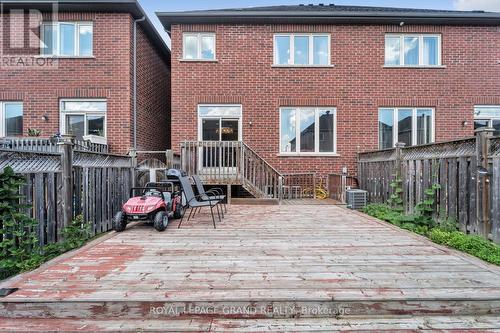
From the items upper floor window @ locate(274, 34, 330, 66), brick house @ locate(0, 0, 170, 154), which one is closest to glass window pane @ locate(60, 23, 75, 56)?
brick house @ locate(0, 0, 170, 154)

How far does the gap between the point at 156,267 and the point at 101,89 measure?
25.6 ft

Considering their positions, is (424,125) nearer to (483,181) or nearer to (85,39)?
(483,181)

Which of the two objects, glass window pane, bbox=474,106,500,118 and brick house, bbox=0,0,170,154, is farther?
glass window pane, bbox=474,106,500,118

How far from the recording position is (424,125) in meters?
10.2

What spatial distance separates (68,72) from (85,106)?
3.75 feet

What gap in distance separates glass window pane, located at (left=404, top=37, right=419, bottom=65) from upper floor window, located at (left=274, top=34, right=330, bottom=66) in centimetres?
264

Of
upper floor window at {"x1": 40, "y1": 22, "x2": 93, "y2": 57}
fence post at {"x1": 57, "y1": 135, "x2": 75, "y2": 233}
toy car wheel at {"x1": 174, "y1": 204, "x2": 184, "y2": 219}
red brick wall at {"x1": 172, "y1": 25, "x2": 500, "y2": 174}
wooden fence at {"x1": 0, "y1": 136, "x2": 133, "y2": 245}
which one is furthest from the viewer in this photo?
red brick wall at {"x1": 172, "y1": 25, "x2": 500, "y2": 174}

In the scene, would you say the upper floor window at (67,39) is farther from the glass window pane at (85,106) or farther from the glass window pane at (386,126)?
the glass window pane at (386,126)

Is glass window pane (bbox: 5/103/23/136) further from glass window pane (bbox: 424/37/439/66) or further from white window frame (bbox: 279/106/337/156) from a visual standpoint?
glass window pane (bbox: 424/37/439/66)

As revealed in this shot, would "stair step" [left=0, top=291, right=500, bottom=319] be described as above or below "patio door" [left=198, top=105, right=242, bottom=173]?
below

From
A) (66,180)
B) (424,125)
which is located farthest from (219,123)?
(424,125)

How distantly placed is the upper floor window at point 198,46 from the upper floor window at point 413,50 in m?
5.89

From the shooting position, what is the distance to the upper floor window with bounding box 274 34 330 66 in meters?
10.1

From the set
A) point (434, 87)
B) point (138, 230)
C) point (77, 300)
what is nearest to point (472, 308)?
point (77, 300)
